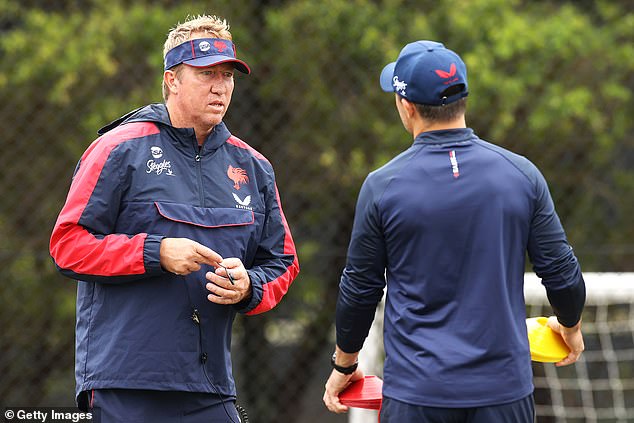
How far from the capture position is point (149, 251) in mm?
A: 2740

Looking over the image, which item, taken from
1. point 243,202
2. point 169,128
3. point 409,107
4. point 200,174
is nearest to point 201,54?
point 169,128

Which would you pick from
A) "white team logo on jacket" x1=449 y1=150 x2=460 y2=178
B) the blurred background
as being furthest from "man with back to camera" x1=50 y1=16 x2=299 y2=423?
the blurred background

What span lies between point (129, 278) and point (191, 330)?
264 millimetres

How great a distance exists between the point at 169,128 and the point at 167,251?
47 cm

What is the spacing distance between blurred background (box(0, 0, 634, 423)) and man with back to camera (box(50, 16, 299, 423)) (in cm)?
239

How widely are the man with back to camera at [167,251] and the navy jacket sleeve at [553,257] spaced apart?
907 millimetres

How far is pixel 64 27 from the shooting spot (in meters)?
5.65

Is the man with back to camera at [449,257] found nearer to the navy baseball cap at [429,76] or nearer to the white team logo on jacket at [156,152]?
the navy baseball cap at [429,76]

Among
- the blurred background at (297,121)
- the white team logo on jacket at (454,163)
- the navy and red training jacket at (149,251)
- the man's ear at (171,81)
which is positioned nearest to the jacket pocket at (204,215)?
the navy and red training jacket at (149,251)

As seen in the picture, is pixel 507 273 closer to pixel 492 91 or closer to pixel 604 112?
pixel 492 91

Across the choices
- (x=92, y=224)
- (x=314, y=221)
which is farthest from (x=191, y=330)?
(x=314, y=221)

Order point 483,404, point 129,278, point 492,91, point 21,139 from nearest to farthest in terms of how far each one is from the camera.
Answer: point 483,404 → point 129,278 → point 21,139 → point 492,91

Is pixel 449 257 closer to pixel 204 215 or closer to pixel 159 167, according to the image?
pixel 204 215

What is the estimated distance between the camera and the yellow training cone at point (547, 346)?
9.67ft
